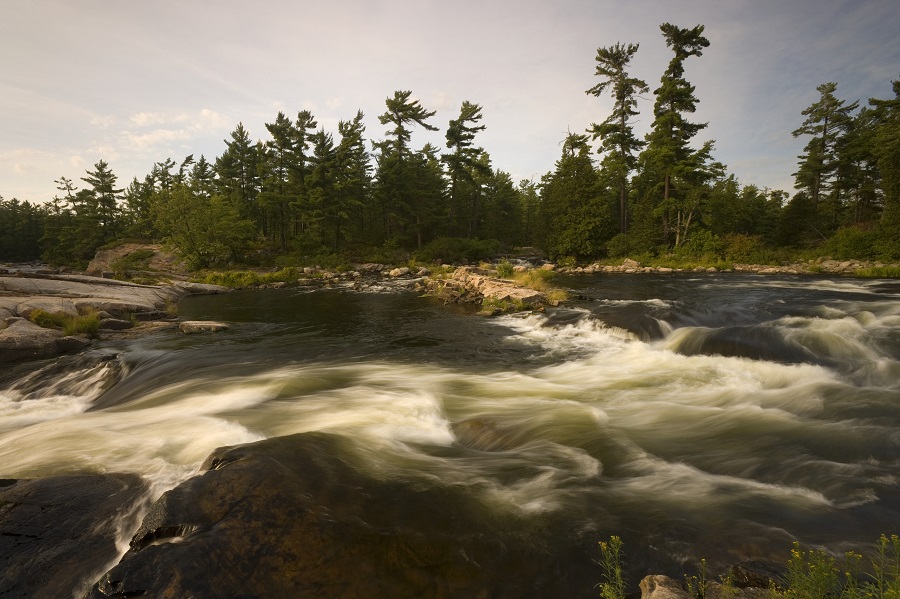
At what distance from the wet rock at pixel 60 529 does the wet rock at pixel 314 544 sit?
24.8 inches

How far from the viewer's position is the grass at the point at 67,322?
14.2 metres

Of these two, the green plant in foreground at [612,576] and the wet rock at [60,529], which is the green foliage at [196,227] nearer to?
the wet rock at [60,529]

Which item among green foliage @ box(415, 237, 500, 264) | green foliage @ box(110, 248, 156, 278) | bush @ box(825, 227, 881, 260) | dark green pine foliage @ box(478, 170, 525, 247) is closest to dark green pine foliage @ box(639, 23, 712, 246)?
bush @ box(825, 227, 881, 260)

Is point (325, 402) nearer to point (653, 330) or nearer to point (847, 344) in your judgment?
point (653, 330)

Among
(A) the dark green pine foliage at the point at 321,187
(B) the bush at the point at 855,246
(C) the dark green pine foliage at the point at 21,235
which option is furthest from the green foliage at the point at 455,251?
(C) the dark green pine foliage at the point at 21,235

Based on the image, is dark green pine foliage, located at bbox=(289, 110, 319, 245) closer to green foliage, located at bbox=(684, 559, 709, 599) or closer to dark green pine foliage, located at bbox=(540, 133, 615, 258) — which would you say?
dark green pine foliage, located at bbox=(540, 133, 615, 258)

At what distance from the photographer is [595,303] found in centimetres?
1897

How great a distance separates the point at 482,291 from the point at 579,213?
1004 inches

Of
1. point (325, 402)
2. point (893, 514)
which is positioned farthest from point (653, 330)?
point (325, 402)

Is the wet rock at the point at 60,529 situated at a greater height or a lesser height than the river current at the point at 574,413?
greater

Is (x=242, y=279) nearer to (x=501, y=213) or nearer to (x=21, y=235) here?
(x=501, y=213)

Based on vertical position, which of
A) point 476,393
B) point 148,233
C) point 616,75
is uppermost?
point 616,75

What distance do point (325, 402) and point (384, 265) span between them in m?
36.7

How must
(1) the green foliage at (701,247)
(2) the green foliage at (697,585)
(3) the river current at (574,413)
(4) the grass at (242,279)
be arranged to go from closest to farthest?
(2) the green foliage at (697,585) < (3) the river current at (574,413) < (4) the grass at (242,279) < (1) the green foliage at (701,247)
